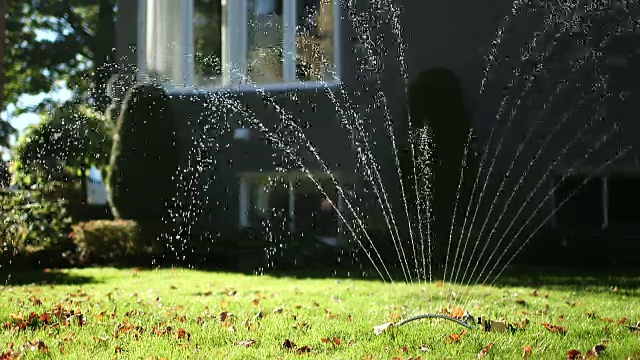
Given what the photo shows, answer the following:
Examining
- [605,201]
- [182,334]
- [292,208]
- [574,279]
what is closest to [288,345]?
[182,334]

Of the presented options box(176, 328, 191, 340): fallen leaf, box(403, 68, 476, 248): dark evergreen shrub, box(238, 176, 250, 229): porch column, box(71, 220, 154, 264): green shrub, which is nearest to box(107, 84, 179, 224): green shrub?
box(71, 220, 154, 264): green shrub

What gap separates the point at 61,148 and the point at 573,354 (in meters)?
10.6

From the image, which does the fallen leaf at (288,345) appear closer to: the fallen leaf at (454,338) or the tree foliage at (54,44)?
the fallen leaf at (454,338)

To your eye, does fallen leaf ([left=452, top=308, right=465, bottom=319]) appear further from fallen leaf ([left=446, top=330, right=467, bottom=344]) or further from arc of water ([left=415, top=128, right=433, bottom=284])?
arc of water ([left=415, top=128, right=433, bottom=284])

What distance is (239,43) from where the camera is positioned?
1111 cm

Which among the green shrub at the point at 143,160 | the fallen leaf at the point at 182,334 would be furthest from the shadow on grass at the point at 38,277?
the fallen leaf at the point at 182,334

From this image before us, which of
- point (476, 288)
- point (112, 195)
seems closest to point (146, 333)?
point (476, 288)

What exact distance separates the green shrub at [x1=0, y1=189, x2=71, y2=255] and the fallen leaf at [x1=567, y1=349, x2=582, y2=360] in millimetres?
7438

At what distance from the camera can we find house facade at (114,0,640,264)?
381 inches

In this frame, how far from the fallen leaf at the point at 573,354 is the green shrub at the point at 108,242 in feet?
22.2

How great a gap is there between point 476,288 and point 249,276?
9.55 feet

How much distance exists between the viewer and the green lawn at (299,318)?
3.84 meters

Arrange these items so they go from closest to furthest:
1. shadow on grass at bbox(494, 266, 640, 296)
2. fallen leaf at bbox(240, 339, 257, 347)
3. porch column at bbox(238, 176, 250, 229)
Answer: fallen leaf at bbox(240, 339, 257, 347) → shadow on grass at bbox(494, 266, 640, 296) → porch column at bbox(238, 176, 250, 229)

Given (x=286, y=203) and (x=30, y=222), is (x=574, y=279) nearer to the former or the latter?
(x=286, y=203)
